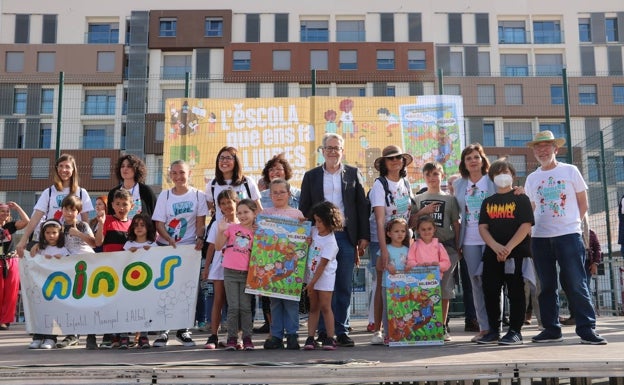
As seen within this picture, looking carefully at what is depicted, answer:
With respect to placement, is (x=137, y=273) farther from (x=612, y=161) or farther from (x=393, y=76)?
(x=393, y=76)

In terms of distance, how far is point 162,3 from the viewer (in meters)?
42.8

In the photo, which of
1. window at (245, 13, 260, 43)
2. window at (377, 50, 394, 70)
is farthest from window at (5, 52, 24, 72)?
window at (377, 50, 394, 70)

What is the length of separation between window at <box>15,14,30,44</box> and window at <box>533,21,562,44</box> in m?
34.6

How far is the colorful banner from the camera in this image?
1065 cm

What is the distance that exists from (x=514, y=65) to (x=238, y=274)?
4105 centimetres

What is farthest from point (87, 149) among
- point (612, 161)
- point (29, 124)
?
point (612, 161)

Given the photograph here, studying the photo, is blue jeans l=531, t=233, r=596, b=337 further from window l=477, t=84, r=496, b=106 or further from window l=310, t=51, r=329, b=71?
window l=310, t=51, r=329, b=71

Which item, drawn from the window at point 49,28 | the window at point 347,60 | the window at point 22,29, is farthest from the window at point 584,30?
the window at point 22,29

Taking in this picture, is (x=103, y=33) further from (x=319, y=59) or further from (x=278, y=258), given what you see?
(x=278, y=258)

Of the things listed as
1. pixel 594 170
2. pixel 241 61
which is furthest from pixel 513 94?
pixel 594 170

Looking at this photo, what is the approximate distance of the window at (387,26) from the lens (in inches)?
1634

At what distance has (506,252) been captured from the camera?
204 inches

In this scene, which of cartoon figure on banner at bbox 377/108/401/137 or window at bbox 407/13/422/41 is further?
window at bbox 407/13/422/41

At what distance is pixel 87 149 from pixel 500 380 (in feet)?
109
